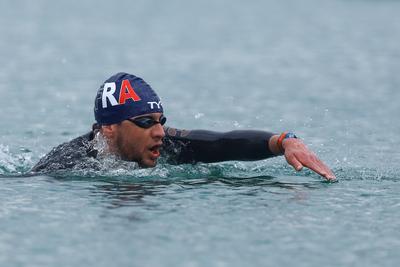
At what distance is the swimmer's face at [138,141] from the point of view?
1402cm

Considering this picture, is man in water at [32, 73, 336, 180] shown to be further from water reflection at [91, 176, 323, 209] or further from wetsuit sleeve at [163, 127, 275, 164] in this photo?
water reflection at [91, 176, 323, 209]

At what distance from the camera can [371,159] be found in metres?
16.9

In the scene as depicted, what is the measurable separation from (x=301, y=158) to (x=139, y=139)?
208cm

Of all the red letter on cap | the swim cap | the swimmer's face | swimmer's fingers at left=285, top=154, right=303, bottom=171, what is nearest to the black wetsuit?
the swimmer's face

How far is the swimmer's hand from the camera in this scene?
517 inches

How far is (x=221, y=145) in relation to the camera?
14.2 m

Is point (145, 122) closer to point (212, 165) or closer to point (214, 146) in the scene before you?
point (214, 146)

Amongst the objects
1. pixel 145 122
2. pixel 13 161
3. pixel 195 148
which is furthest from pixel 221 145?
pixel 13 161

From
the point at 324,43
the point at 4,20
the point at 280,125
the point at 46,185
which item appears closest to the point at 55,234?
the point at 46,185

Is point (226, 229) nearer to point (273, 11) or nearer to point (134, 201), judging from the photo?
point (134, 201)

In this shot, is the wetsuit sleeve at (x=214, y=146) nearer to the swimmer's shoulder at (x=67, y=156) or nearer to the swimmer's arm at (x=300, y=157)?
the swimmer's arm at (x=300, y=157)

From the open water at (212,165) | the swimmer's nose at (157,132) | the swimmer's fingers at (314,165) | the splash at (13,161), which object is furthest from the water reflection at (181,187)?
the splash at (13,161)

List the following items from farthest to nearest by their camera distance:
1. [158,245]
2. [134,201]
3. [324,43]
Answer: [324,43], [134,201], [158,245]

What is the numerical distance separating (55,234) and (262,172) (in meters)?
4.42
